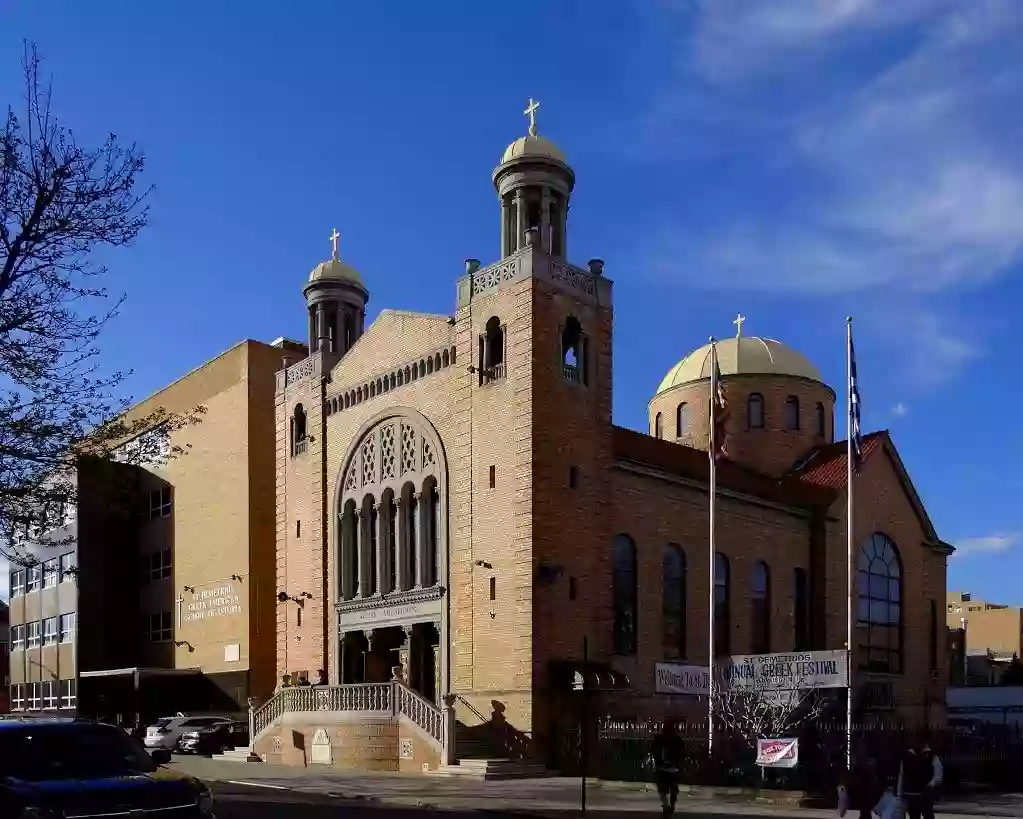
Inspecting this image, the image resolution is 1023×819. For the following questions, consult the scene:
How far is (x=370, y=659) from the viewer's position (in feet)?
119

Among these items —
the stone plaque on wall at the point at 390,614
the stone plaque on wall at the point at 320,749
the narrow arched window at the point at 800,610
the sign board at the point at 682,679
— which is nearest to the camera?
the sign board at the point at 682,679

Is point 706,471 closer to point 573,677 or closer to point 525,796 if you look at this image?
point 573,677

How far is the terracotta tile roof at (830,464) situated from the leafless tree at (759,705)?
52.5 ft

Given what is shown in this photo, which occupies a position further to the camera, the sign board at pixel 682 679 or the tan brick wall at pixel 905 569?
the tan brick wall at pixel 905 569

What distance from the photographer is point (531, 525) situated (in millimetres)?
29812

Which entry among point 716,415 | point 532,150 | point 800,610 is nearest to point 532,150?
point 532,150

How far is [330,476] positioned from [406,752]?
11.7 metres

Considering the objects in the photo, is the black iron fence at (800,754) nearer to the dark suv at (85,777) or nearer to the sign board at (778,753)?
the sign board at (778,753)

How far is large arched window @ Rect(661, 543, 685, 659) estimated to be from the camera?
34719mm

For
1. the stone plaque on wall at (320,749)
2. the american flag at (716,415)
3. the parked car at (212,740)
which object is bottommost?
the parked car at (212,740)

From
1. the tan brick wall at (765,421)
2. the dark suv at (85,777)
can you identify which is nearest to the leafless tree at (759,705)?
the dark suv at (85,777)

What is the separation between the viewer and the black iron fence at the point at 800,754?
897 inches

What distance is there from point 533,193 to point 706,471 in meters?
11.0

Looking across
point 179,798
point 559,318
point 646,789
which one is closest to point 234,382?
point 559,318
